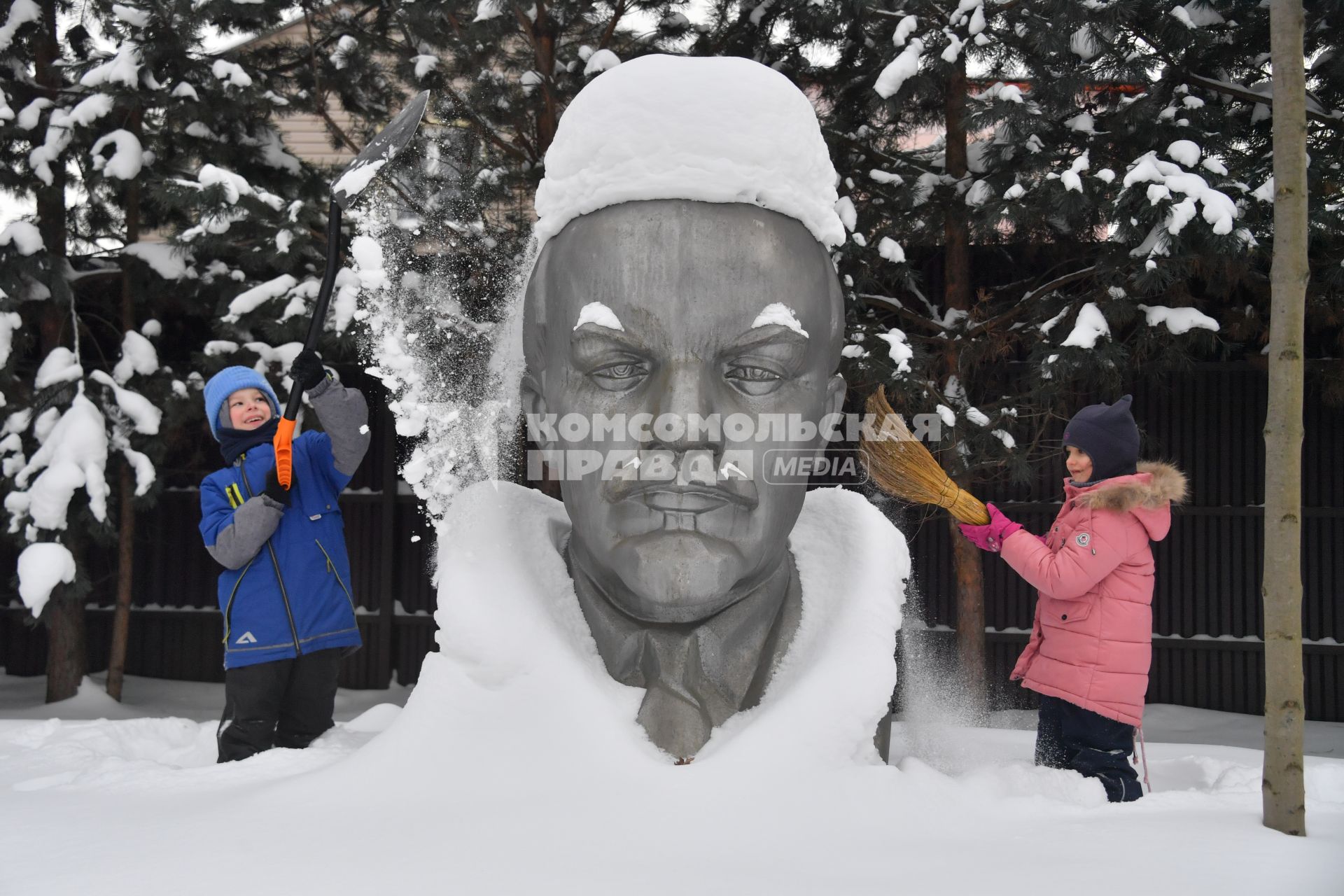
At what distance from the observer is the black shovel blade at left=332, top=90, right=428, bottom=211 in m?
2.82

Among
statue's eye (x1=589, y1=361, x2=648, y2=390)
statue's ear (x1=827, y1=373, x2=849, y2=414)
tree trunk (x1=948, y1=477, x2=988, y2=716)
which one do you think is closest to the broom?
statue's ear (x1=827, y1=373, x2=849, y2=414)

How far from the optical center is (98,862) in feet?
6.09

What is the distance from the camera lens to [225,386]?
314 centimetres

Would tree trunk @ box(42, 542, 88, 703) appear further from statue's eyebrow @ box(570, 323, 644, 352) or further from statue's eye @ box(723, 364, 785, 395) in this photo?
statue's eye @ box(723, 364, 785, 395)

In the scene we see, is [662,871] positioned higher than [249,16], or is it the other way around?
[249,16]

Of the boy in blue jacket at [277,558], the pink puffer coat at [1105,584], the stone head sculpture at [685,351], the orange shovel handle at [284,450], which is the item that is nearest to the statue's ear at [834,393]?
the stone head sculpture at [685,351]

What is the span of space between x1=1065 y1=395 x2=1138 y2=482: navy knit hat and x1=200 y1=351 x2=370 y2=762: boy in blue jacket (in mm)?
2197

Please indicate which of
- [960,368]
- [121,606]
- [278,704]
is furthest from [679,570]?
[121,606]

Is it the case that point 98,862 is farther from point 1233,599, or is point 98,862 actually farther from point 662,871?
point 1233,599

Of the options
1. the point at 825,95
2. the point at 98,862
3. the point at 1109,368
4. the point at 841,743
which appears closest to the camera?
the point at 98,862

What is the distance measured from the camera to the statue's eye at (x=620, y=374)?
2385 millimetres

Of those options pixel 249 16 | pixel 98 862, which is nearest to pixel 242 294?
pixel 249 16

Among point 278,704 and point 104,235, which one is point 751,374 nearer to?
point 278,704

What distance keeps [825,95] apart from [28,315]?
187 inches
